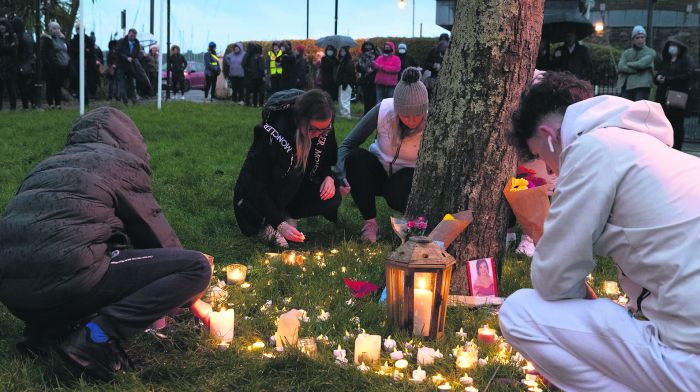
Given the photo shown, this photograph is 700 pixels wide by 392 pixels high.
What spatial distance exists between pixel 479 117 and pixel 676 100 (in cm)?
651

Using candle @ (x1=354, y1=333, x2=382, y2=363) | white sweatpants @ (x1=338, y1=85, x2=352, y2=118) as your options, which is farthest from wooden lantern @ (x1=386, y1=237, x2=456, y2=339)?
white sweatpants @ (x1=338, y1=85, x2=352, y2=118)

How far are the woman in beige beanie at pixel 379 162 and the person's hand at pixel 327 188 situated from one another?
0.14 m

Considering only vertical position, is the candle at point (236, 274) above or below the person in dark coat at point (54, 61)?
below

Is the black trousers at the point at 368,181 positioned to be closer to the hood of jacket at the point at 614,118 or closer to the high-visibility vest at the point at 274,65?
the hood of jacket at the point at 614,118

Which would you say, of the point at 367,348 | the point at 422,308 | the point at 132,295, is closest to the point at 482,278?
the point at 422,308

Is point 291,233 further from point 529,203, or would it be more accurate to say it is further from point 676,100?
point 676,100

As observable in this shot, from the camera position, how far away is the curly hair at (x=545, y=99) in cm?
216

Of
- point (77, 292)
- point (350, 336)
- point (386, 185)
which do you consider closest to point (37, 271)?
point (77, 292)

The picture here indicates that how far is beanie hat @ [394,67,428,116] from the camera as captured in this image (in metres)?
4.01

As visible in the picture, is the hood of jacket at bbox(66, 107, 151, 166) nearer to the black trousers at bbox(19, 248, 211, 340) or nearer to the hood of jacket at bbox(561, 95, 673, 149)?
the black trousers at bbox(19, 248, 211, 340)

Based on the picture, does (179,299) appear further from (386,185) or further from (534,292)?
(386,185)

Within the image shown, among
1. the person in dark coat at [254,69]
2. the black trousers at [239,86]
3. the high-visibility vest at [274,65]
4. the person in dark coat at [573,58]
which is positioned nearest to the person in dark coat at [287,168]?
the person in dark coat at [573,58]

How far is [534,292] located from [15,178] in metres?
5.08

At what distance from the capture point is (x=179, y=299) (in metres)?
2.47
